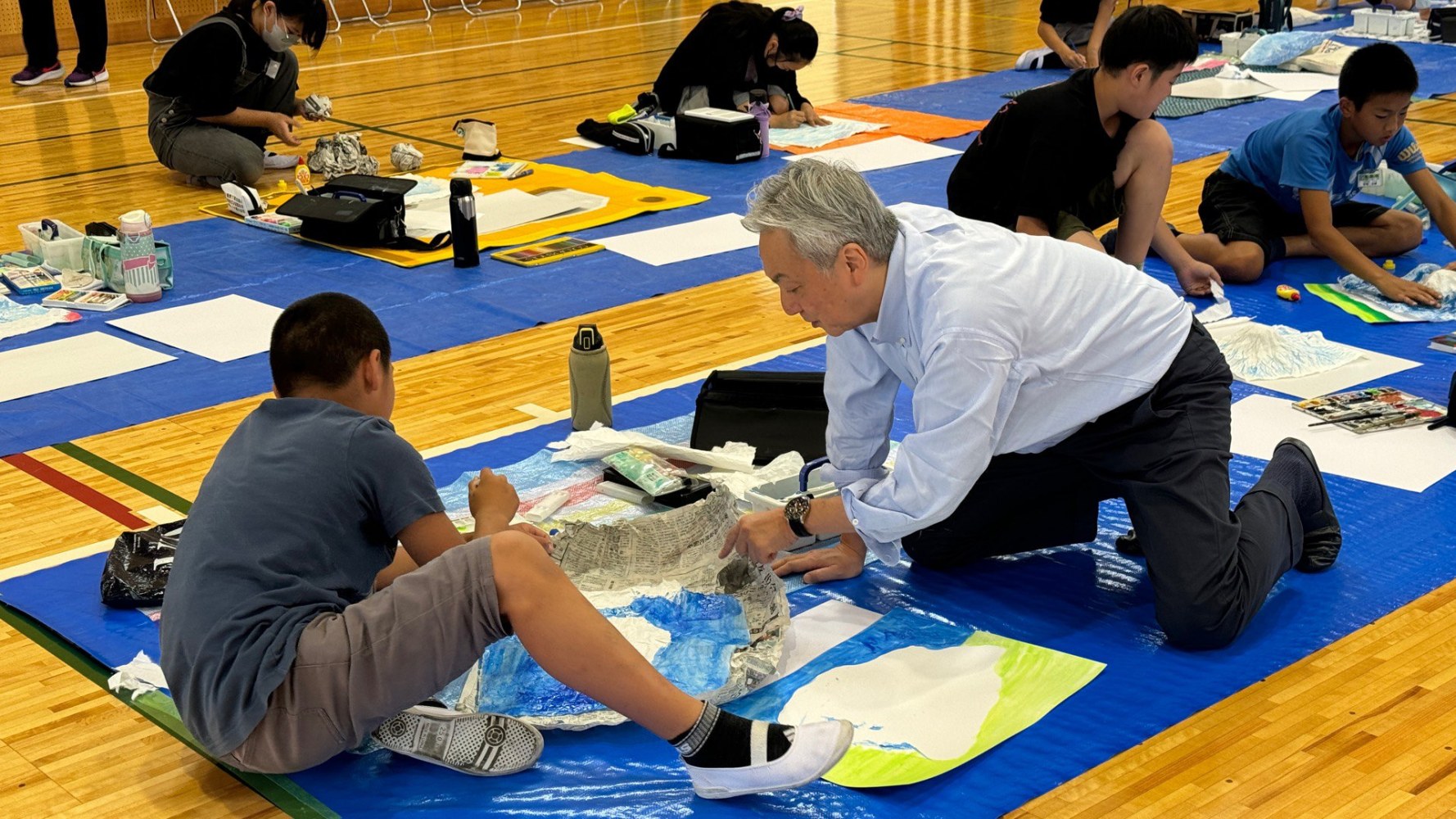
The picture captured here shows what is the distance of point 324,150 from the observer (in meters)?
6.50

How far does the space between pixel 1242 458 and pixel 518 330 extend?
215 centimetres

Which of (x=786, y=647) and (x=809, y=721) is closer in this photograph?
(x=809, y=721)

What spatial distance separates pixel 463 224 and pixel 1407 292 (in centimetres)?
297

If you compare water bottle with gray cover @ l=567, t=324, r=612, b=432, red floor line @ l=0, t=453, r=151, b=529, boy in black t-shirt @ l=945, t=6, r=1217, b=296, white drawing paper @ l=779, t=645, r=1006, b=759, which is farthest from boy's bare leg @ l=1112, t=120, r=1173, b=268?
red floor line @ l=0, t=453, r=151, b=529

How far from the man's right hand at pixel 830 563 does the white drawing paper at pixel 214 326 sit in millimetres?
2130

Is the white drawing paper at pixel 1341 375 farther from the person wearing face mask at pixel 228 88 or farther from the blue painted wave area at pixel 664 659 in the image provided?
the person wearing face mask at pixel 228 88

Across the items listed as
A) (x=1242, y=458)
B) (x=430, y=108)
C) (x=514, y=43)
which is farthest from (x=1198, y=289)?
(x=514, y=43)

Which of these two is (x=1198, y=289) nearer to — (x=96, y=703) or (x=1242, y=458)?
(x=1242, y=458)

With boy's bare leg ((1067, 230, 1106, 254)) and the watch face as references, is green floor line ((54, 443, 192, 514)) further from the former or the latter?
boy's bare leg ((1067, 230, 1106, 254))

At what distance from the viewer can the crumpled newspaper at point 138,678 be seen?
2543 mm

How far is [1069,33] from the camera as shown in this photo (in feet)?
29.7

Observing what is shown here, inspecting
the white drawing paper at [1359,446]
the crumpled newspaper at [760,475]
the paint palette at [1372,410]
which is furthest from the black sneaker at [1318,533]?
the crumpled newspaper at [760,475]

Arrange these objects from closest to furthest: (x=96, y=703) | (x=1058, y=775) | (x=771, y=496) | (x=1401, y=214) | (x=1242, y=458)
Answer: (x=1058, y=775) → (x=96, y=703) → (x=771, y=496) → (x=1242, y=458) → (x=1401, y=214)

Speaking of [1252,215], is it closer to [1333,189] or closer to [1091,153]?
[1333,189]
